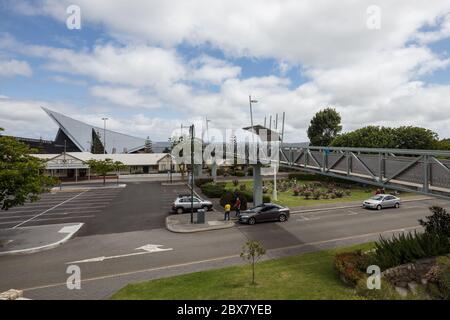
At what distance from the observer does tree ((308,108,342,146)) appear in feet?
206

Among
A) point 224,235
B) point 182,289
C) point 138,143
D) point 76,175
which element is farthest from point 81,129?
point 182,289

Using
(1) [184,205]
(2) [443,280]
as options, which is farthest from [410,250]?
(1) [184,205]

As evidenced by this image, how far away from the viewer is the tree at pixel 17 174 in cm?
1627

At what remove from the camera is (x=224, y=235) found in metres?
19.1

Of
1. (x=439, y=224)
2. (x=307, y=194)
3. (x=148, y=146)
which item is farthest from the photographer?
(x=148, y=146)

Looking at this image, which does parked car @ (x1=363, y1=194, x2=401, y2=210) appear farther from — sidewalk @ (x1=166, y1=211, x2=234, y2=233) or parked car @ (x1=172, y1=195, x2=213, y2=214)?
parked car @ (x1=172, y1=195, x2=213, y2=214)

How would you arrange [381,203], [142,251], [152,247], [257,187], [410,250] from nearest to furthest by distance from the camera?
[410,250]
[142,251]
[152,247]
[257,187]
[381,203]

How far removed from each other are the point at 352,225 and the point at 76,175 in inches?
1915

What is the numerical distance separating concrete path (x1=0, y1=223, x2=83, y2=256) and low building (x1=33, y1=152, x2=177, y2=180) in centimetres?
3451

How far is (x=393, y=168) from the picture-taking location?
12820 millimetres

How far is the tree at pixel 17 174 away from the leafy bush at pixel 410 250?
18.2m

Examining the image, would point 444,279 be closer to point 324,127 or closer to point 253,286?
point 253,286

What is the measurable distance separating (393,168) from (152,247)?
12.6 meters
